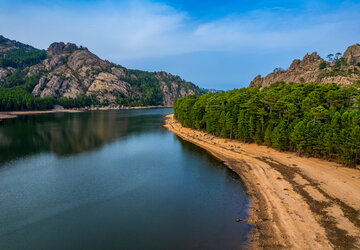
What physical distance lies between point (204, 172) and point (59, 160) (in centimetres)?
3825

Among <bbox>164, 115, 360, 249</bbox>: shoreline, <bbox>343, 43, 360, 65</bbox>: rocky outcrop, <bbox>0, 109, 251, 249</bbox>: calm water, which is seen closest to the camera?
<bbox>164, 115, 360, 249</bbox>: shoreline

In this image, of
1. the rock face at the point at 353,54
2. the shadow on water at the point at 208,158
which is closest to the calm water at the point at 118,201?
the shadow on water at the point at 208,158

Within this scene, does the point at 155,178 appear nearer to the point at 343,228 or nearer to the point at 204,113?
the point at 343,228

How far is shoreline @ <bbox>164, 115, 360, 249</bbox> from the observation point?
2459 centimetres

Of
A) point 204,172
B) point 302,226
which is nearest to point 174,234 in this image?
point 302,226

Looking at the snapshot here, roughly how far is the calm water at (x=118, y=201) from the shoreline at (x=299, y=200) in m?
2.73

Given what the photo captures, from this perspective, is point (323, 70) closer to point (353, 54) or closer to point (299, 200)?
point (353, 54)

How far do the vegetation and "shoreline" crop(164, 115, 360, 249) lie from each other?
3.32 meters

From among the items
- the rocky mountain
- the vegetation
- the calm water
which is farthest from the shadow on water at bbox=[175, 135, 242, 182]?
the rocky mountain

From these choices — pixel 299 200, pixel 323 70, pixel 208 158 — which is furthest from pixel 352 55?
pixel 299 200

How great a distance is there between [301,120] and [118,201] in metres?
49.7

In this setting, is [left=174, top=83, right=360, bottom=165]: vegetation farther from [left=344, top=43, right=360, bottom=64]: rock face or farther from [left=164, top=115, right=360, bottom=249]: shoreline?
[left=344, top=43, right=360, bottom=64]: rock face

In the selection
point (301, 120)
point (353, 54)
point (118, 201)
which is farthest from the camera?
point (353, 54)

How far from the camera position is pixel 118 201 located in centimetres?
3500
